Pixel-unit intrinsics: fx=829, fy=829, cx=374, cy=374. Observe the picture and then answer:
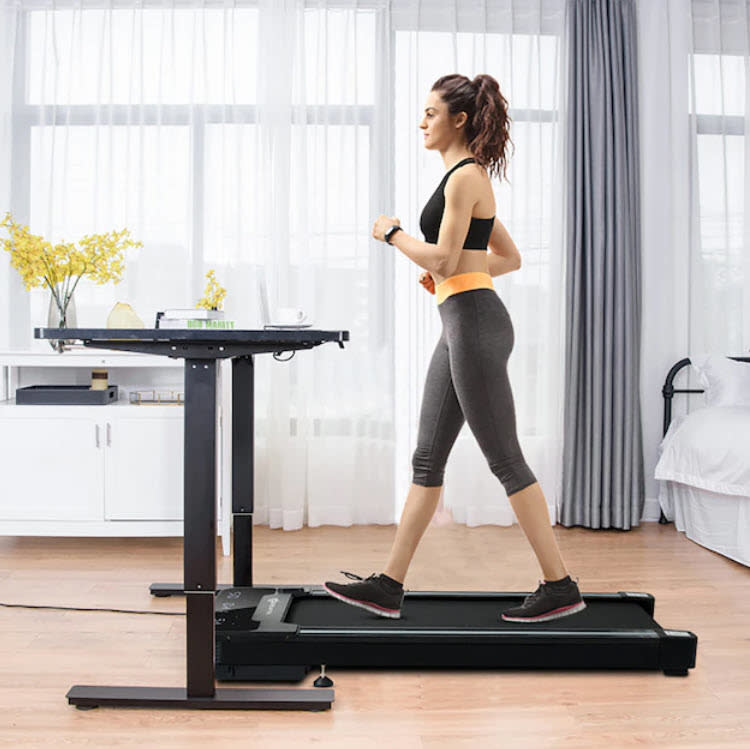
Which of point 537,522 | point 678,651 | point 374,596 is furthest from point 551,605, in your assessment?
point 374,596

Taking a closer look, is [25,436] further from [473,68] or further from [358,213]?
[473,68]

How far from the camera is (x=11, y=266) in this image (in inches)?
151

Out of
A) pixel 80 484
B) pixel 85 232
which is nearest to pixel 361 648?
pixel 80 484

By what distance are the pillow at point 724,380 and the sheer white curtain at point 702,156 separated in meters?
0.20

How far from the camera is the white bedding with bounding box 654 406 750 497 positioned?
10.7 ft

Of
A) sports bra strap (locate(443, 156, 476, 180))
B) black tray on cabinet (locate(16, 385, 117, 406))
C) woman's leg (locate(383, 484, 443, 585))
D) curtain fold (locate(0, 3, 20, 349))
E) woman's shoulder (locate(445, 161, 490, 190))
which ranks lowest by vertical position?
woman's leg (locate(383, 484, 443, 585))

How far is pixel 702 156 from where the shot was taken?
4.04 metres

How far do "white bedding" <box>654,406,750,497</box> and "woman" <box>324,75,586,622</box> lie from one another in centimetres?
130

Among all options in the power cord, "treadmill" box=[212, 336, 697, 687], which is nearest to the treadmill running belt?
"treadmill" box=[212, 336, 697, 687]

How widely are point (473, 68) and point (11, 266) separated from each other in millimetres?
2337

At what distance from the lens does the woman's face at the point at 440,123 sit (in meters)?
2.30

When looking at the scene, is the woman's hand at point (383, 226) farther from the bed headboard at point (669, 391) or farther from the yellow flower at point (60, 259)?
the bed headboard at point (669, 391)

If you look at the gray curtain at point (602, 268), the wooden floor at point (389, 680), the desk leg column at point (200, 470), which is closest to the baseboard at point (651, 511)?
the gray curtain at point (602, 268)

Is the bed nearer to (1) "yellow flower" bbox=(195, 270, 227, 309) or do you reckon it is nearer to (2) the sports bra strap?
(2) the sports bra strap
